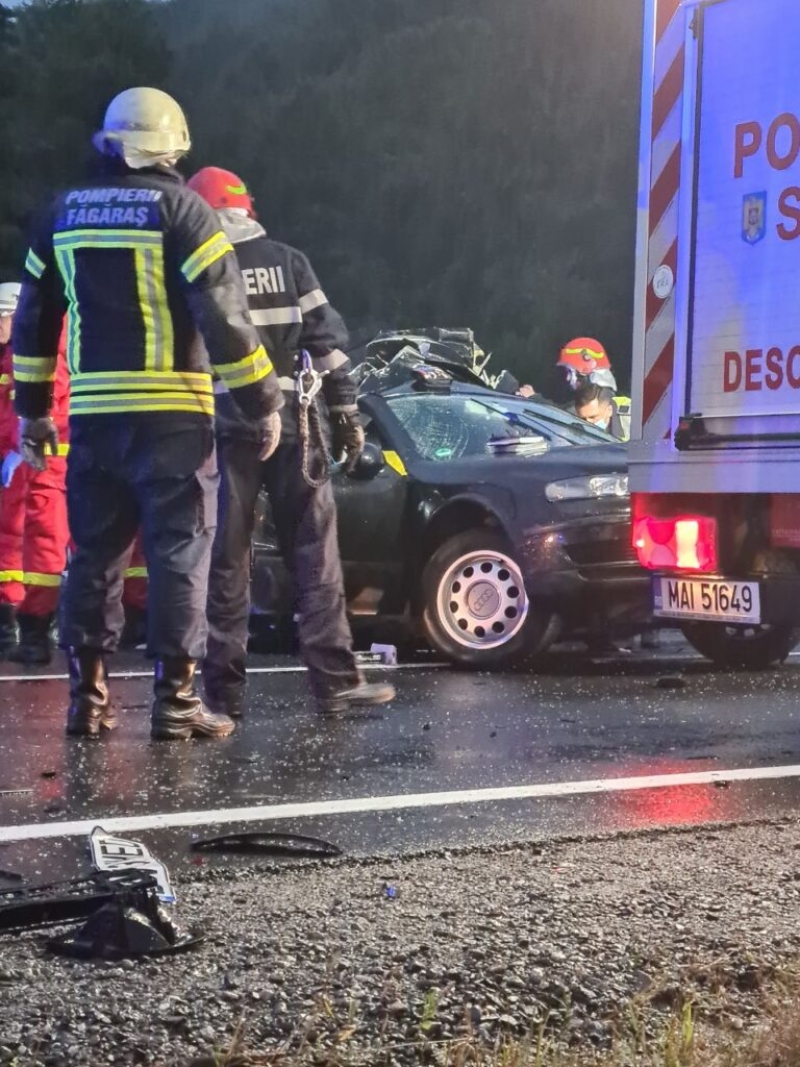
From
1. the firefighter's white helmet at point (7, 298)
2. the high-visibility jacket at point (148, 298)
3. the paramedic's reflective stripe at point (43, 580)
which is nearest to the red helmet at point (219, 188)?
the high-visibility jacket at point (148, 298)

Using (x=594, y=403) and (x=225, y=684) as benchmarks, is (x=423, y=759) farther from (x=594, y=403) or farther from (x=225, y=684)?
(x=594, y=403)

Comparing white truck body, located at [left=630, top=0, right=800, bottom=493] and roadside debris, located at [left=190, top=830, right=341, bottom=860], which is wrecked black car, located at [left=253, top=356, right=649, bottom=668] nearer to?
white truck body, located at [left=630, top=0, right=800, bottom=493]

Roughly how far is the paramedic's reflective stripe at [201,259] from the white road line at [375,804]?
1962 mm

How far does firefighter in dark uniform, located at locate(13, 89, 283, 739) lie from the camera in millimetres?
6219

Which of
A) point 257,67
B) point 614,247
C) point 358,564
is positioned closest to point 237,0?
point 257,67

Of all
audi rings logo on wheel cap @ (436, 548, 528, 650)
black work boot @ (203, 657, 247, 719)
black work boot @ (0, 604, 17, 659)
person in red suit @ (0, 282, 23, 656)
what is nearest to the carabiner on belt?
black work boot @ (203, 657, 247, 719)

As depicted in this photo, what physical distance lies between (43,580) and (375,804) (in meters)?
4.37

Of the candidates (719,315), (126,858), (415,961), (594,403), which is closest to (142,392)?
(719,315)

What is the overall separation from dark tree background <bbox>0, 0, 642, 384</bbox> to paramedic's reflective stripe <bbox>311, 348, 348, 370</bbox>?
32420 mm

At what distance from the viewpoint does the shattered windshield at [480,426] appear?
9625mm

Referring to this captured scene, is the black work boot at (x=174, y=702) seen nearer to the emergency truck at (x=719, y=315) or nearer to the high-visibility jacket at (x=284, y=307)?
the high-visibility jacket at (x=284, y=307)

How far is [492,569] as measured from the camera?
9.07 m

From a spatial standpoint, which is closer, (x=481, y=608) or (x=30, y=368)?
(x=30, y=368)

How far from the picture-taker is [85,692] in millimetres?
6477
